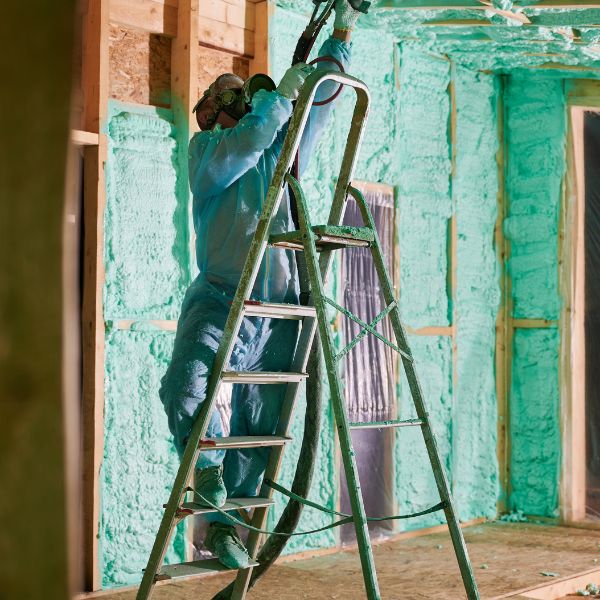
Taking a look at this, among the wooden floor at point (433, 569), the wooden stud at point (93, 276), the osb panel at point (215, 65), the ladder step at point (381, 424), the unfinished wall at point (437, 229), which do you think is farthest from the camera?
the unfinished wall at point (437, 229)

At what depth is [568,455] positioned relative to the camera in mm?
5754

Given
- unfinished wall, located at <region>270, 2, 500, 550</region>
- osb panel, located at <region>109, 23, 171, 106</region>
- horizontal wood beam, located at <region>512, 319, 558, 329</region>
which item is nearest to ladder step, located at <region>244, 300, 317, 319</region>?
osb panel, located at <region>109, 23, 171, 106</region>

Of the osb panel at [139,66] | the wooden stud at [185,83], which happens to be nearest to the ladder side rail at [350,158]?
the wooden stud at [185,83]

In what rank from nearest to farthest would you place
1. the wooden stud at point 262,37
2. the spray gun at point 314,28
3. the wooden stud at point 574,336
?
the spray gun at point 314,28 → the wooden stud at point 262,37 → the wooden stud at point 574,336

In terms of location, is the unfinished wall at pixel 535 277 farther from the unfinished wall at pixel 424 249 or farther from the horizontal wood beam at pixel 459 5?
the horizontal wood beam at pixel 459 5

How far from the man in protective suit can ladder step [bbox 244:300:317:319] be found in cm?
19

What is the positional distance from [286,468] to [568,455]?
2186 millimetres

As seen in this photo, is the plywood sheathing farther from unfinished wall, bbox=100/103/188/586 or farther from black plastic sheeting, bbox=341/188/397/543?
black plastic sheeting, bbox=341/188/397/543

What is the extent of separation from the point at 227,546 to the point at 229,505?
12 centimetres

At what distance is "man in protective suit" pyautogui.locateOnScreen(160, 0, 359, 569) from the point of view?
108 inches

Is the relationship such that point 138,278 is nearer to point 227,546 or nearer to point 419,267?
point 227,546

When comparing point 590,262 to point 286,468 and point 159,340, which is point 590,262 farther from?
point 159,340

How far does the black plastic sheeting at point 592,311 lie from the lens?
5781 millimetres

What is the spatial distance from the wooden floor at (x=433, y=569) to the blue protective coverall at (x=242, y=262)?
3.92 feet
